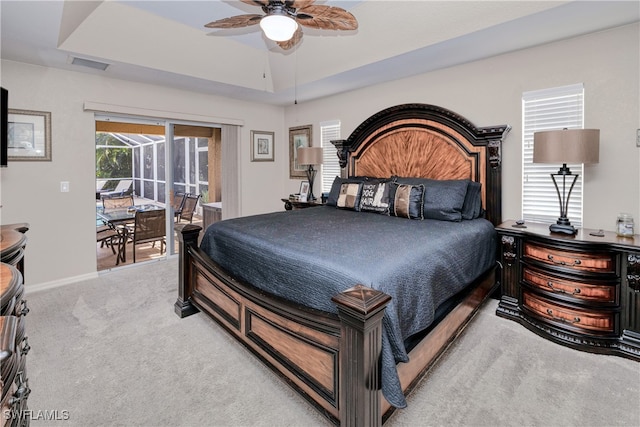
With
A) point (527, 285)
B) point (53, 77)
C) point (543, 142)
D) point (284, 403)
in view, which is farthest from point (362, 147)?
point (53, 77)

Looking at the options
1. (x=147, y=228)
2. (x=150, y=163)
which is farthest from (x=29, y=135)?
(x=147, y=228)

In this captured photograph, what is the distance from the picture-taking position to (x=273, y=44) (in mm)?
4273

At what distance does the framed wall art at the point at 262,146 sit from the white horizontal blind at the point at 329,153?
1011 millimetres

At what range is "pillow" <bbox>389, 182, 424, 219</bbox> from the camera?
10.7 ft

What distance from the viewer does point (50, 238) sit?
3.73 metres

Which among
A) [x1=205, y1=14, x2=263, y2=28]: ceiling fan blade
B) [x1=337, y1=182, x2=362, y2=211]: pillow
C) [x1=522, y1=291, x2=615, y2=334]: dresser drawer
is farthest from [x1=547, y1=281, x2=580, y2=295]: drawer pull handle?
[x1=205, y1=14, x2=263, y2=28]: ceiling fan blade

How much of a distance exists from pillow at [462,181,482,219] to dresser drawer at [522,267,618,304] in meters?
0.76

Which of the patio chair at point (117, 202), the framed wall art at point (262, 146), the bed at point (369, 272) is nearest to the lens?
the bed at point (369, 272)

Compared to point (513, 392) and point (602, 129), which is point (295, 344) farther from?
point (602, 129)

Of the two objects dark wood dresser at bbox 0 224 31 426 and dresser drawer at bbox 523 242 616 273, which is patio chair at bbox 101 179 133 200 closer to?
dark wood dresser at bbox 0 224 31 426

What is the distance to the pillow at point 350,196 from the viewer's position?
3.81m

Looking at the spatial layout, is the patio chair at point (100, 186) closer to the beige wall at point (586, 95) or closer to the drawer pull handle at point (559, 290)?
the beige wall at point (586, 95)

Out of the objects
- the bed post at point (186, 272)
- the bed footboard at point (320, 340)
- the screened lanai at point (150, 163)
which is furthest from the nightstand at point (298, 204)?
the bed footboard at point (320, 340)

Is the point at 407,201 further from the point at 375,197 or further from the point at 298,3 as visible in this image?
the point at 298,3
